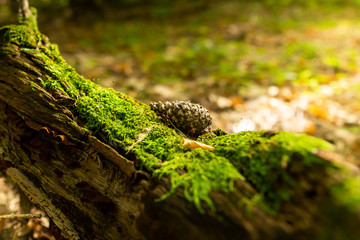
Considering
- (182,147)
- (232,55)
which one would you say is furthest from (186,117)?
(232,55)

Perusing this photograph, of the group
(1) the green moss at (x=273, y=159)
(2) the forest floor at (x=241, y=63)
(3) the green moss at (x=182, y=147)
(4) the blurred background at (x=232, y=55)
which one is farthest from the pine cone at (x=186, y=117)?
(4) the blurred background at (x=232, y=55)

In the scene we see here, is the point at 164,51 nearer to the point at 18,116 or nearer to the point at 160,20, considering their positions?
the point at 160,20

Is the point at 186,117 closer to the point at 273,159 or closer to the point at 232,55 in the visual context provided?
the point at 273,159

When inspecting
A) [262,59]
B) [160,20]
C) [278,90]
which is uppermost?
[160,20]

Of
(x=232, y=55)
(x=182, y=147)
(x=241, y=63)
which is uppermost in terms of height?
(x=232, y=55)

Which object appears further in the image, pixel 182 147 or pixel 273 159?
pixel 182 147

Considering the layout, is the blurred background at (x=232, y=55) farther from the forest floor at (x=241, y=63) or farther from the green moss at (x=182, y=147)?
the green moss at (x=182, y=147)

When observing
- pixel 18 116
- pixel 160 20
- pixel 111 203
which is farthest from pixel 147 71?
pixel 160 20
